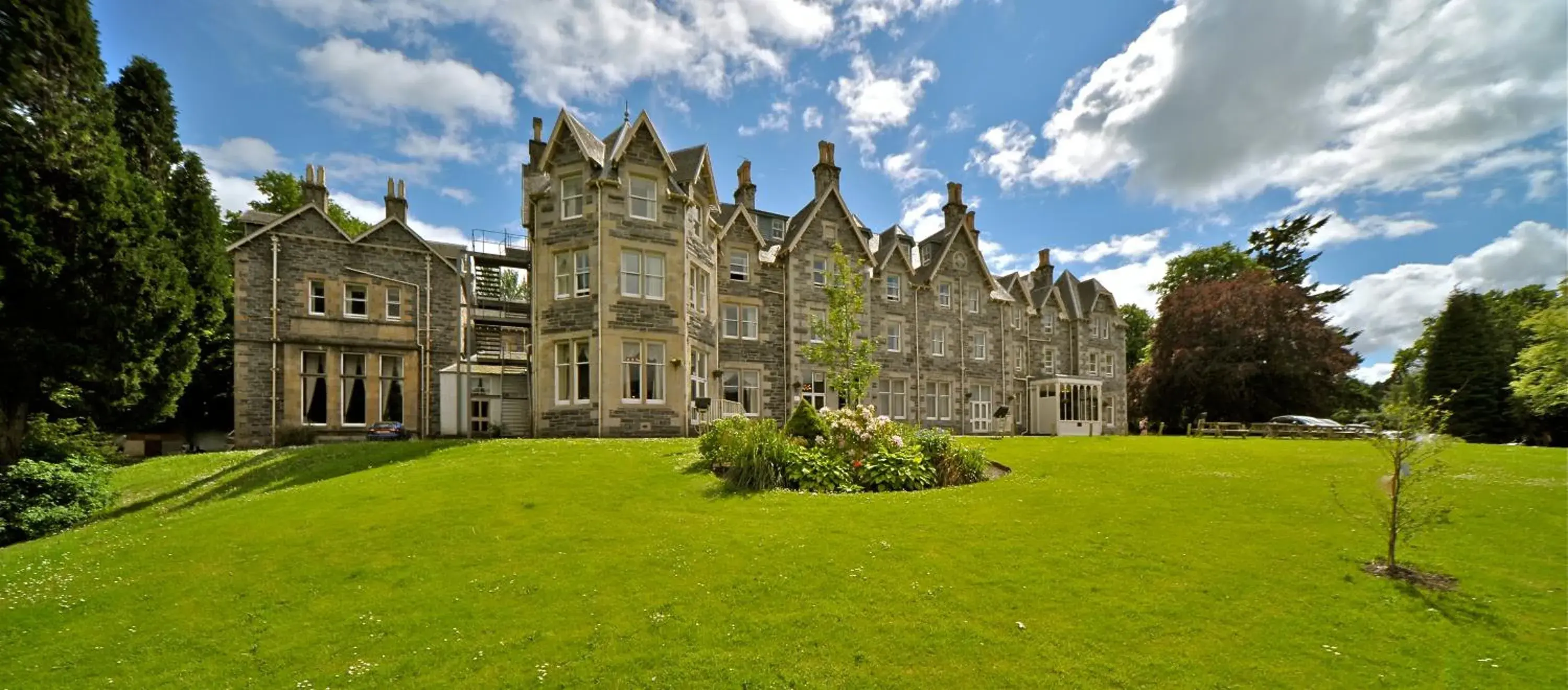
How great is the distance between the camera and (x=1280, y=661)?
6.66 m

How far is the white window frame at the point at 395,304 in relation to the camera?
2985 centimetres

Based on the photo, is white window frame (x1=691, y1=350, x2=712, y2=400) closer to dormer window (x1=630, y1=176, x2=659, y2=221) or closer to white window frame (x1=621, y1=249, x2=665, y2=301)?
white window frame (x1=621, y1=249, x2=665, y2=301)

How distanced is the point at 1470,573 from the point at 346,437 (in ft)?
115

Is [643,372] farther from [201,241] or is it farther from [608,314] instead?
[201,241]

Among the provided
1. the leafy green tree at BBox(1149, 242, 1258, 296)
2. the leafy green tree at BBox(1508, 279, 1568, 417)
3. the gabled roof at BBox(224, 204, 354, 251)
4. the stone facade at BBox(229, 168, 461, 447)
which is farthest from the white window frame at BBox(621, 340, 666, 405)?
the leafy green tree at BBox(1149, 242, 1258, 296)

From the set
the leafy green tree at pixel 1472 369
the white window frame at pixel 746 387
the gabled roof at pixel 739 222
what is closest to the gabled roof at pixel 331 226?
the gabled roof at pixel 739 222

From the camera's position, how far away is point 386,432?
27891 mm

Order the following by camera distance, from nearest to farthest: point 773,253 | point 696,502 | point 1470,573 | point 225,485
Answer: point 1470,573 < point 696,502 < point 225,485 < point 773,253

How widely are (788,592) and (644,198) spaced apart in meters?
20.1

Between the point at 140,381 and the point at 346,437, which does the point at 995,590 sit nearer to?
the point at 140,381

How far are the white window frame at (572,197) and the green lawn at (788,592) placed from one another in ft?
44.3

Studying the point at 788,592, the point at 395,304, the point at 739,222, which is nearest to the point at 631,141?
the point at 739,222

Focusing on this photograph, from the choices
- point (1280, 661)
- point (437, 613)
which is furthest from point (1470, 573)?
point (437, 613)

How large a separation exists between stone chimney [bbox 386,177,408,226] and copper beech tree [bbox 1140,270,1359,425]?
156ft
